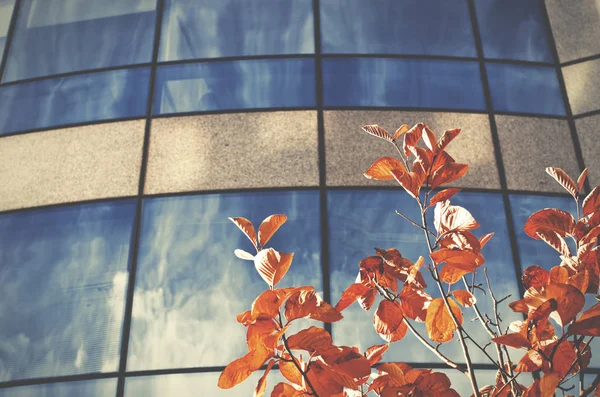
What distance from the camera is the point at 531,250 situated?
3770mm

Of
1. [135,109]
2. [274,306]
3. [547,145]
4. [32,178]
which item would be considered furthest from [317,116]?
[274,306]

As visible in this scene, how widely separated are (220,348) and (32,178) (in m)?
2.10

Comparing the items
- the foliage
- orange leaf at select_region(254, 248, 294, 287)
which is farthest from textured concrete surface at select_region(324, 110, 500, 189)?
orange leaf at select_region(254, 248, 294, 287)

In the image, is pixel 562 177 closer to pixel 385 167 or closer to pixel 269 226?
pixel 385 167

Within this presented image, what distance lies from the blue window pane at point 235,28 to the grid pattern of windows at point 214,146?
0.05 ft

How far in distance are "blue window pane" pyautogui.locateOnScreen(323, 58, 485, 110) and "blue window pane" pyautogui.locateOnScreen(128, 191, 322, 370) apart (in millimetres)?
1012

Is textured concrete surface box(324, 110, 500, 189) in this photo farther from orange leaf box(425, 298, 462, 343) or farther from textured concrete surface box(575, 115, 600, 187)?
orange leaf box(425, 298, 462, 343)

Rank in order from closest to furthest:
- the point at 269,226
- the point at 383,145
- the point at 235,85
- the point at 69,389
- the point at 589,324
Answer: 1. the point at 589,324
2. the point at 269,226
3. the point at 69,389
4. the point at 383,145
5. the point at 235,85

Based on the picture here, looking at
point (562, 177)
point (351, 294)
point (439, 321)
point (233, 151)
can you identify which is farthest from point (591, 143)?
point (351, 294)

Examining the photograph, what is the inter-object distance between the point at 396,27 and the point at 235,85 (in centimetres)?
151

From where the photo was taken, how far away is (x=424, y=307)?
1.63m

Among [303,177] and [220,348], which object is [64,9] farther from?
[220,348]

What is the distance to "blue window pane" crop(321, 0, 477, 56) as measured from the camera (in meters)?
4.48

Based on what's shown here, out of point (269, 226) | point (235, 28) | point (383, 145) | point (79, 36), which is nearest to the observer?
point (269, 226)
